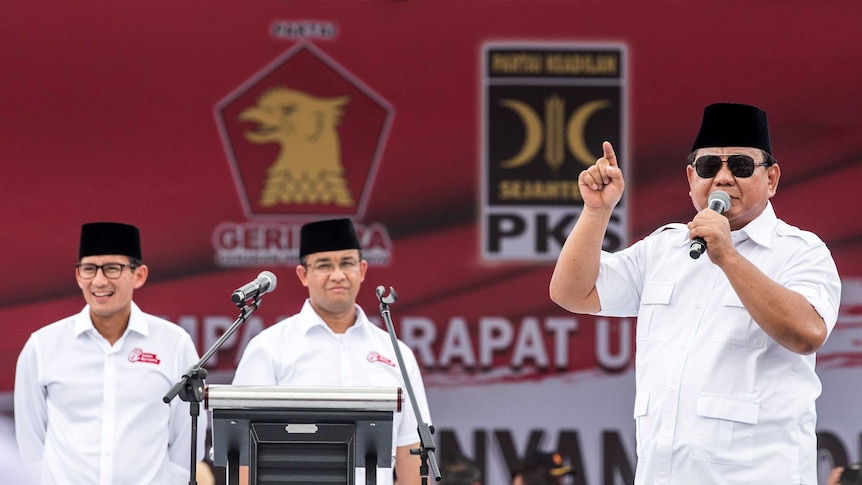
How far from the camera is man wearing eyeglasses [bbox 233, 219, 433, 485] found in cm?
447

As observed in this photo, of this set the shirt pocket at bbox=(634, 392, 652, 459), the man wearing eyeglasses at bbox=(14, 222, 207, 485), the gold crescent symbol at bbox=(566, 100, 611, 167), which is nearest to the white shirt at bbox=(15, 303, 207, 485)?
the man wearing eyeglasses at bbox=(14, 222, 207, 485)

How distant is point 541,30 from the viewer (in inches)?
249

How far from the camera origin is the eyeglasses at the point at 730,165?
315cm

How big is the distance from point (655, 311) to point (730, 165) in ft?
1.33

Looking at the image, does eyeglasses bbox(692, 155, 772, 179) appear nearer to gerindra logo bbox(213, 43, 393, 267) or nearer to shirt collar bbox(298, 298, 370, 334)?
shirt collar bbox(298, 298, 370, 334)

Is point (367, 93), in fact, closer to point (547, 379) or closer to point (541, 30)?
point (541, 30)

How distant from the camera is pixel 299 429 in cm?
338

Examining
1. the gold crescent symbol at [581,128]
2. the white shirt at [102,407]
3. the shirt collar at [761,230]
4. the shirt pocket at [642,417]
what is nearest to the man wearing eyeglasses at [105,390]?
the white shirt at [102,407]

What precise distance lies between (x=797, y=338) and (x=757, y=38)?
12.2 feet

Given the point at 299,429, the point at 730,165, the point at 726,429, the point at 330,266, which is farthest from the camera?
the point at 330,266

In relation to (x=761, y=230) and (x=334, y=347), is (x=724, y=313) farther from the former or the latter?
(x=334, y=347)

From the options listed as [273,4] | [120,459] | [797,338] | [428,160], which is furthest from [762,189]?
[273,4]

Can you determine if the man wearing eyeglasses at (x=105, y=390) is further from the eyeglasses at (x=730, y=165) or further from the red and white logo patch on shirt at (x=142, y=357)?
the eyeglasses at (x=730, y=165)

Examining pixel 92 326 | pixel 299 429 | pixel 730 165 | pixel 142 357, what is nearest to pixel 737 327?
pixel 730 165
